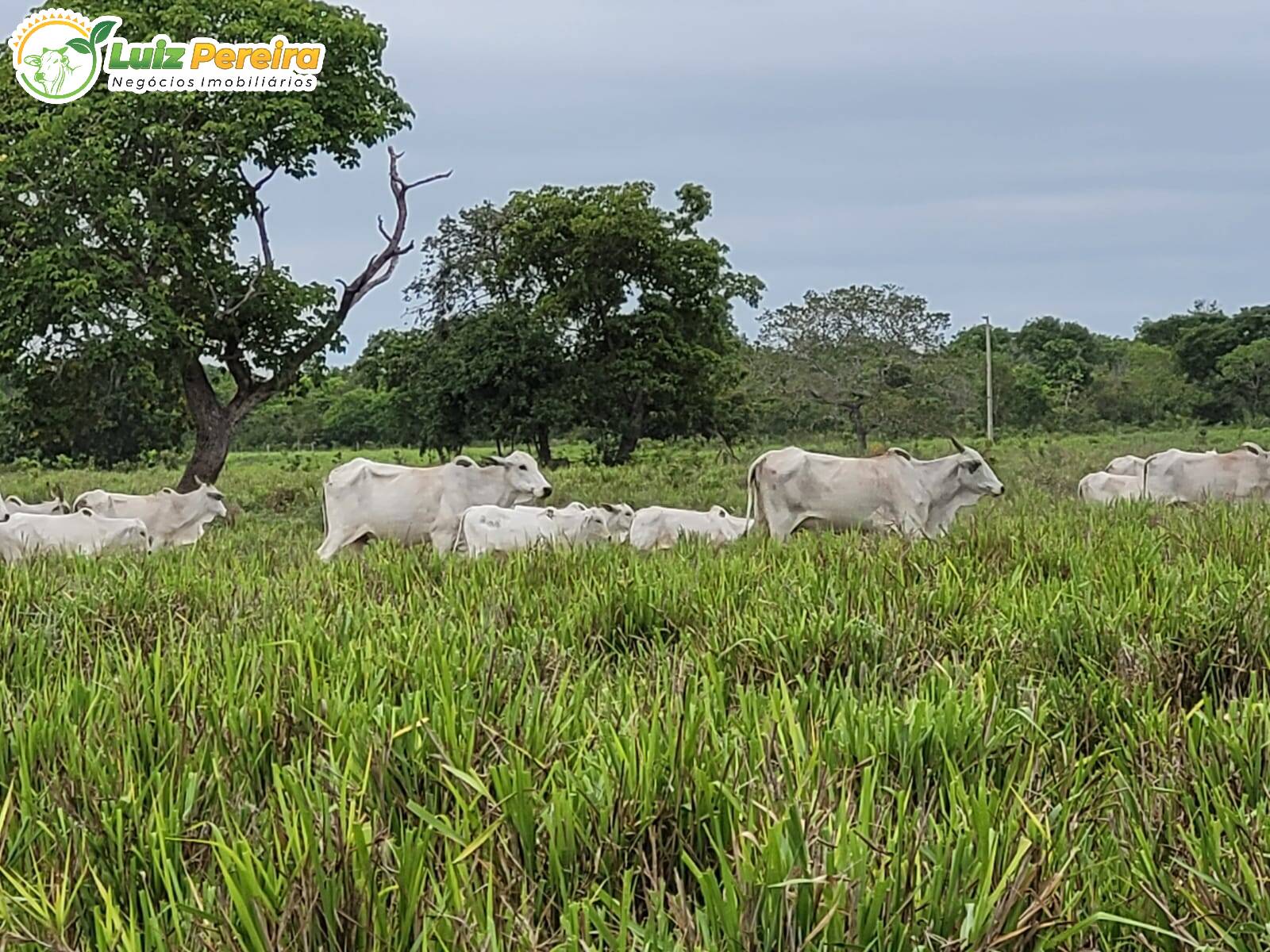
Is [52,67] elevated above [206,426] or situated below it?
above

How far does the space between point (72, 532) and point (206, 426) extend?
6788mm

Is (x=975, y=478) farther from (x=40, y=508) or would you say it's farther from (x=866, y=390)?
(x=866, y=390)

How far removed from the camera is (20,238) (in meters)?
14.0

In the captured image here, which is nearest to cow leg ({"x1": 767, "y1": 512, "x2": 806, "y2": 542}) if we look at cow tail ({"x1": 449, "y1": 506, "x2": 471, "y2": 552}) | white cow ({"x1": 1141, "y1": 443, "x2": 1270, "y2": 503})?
cow tail ({"x1": 449, "y1": 506, "x2": 471, "y2": 552})

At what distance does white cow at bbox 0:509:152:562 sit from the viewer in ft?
29.6

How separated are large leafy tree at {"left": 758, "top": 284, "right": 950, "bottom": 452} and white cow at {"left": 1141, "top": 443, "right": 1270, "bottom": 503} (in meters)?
17.1

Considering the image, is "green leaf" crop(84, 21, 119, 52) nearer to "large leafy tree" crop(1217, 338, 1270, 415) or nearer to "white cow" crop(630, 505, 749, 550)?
"white cow" crop(630, 505, 749, 550)

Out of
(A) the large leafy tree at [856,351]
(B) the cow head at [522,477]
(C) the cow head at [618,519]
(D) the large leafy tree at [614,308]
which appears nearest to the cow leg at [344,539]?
(B) the cow head at [522,477]

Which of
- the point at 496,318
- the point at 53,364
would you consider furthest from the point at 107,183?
the point at 496,318

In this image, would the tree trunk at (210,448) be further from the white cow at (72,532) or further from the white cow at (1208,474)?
the white cow at (1208,474)

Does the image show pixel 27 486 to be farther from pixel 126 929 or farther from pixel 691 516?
pixel 126 929

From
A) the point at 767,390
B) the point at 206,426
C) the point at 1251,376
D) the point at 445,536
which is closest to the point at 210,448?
the point at 206,426

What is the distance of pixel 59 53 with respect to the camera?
47.9ft

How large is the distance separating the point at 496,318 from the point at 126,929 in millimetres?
22529
